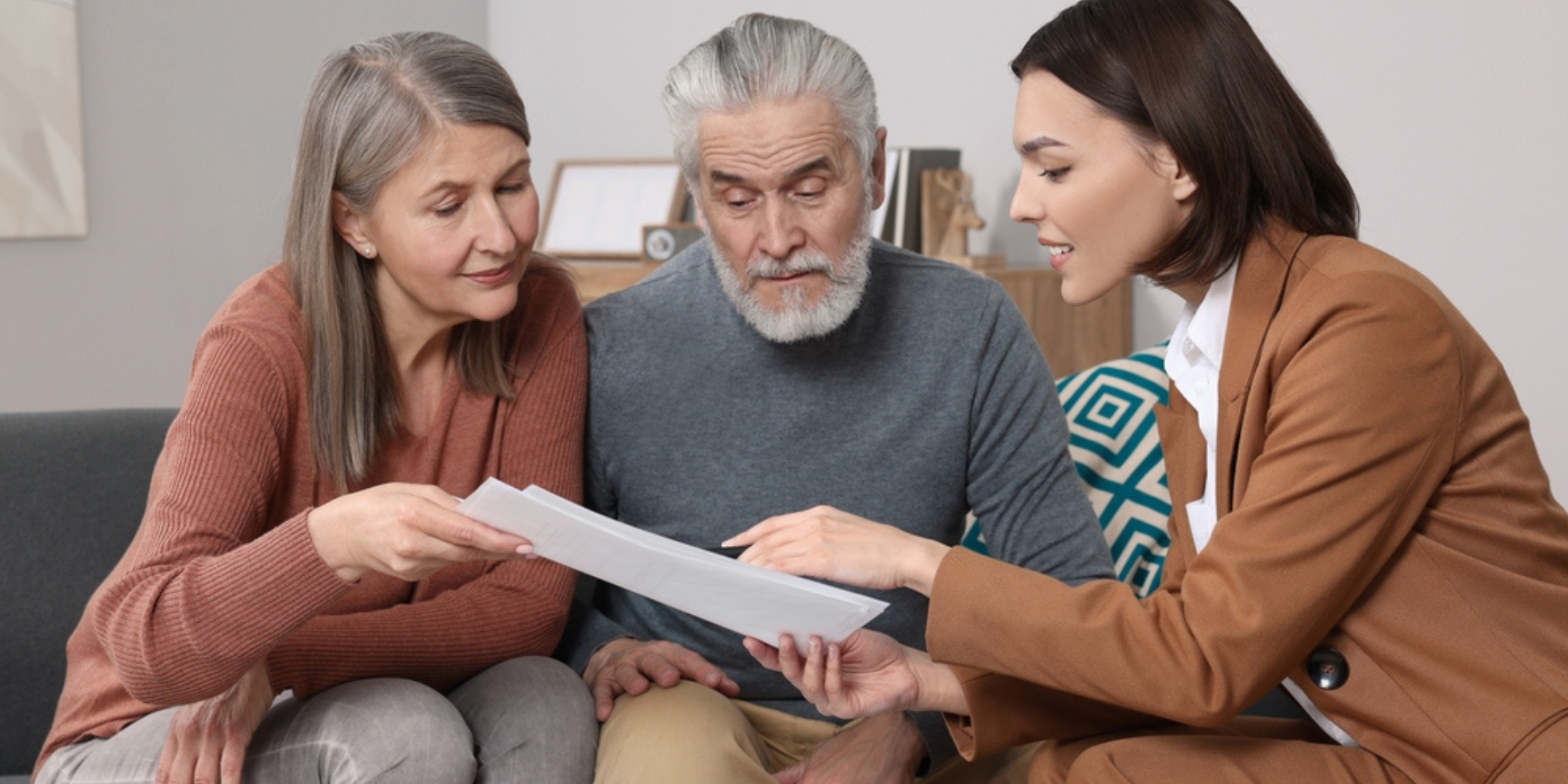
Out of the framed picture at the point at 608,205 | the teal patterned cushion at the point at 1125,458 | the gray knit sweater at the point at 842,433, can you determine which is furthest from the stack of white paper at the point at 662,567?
the framed picture at the point at 608,205

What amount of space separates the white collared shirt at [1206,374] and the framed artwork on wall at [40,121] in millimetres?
2934

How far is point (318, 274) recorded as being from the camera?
160 centimetres

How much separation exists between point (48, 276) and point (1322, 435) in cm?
321

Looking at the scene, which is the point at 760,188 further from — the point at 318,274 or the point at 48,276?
the point at 48,276

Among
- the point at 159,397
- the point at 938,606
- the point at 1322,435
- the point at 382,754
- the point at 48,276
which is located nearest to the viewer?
the point at 1322,435

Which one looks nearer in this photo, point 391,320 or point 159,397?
point 391,320

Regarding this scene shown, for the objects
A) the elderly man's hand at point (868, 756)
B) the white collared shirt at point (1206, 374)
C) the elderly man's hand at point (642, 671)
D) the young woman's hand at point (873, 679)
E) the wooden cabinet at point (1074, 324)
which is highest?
the white collared shirt at point (1206, 374)

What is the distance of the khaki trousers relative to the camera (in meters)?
1.53

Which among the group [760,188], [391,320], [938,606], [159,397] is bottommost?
[159,397]

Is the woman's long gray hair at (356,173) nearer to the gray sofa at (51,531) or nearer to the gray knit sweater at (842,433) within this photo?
the gray knit sweater at (842,433)

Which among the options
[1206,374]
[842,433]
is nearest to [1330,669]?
[1206,374]

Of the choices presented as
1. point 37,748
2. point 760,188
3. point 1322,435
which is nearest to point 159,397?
point 37,748

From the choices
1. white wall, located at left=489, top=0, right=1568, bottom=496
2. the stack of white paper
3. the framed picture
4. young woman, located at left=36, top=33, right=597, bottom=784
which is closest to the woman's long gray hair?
young woman, located at left=36, top=33, right=597, bottom=784

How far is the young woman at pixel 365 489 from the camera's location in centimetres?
136
